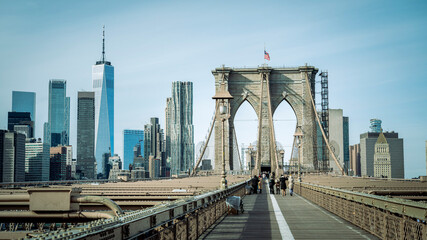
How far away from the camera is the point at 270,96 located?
105438 millimetres

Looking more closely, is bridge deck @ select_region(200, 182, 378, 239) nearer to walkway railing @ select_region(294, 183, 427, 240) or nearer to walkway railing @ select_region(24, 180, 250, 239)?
walkway railing @ select_region(294, 183, 427, 240)

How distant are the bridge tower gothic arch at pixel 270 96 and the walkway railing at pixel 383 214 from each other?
84.5m

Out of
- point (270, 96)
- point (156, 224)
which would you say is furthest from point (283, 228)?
point (270, 96)

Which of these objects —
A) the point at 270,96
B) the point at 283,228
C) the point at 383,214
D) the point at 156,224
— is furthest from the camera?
the point at 270,96

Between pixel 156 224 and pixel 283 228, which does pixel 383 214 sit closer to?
pixel 283 228

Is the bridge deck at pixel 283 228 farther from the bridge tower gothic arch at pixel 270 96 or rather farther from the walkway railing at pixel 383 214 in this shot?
the bridge tower gothic arch at pixel 270 96

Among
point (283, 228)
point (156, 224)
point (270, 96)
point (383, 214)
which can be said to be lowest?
point (283, 228)

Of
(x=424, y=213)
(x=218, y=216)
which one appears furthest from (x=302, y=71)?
(x=424, y=213)

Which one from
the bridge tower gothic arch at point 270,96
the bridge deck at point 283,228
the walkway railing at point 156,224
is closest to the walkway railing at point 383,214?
the bridge deck at point 283,228

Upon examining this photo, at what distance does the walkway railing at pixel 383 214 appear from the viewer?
9205mm

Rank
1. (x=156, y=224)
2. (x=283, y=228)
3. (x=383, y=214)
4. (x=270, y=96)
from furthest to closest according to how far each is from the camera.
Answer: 1. (x=270, y=96)
2. (x=283, y=228)
3. (x=383, y=214)
4. (x=156, y=224)

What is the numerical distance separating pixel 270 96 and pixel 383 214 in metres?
94.4

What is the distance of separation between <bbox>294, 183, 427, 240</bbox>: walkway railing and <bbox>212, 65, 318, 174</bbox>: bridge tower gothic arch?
84.5 meters

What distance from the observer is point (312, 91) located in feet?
344
